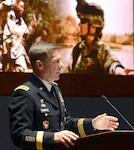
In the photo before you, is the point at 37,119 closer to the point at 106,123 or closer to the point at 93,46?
the point at 106,123

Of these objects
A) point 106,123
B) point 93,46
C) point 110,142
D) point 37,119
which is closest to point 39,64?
point 37,119

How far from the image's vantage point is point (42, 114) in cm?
161

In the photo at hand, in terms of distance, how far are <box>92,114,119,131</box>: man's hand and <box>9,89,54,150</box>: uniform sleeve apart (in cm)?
23

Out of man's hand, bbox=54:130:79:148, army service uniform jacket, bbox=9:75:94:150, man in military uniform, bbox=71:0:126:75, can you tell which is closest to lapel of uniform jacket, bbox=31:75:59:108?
army service uniform jacket, bbox=9:75:94:150

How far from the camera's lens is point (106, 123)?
1581 millimetres

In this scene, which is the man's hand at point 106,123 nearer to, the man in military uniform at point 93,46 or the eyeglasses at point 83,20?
the man in military uniform at point 93,46

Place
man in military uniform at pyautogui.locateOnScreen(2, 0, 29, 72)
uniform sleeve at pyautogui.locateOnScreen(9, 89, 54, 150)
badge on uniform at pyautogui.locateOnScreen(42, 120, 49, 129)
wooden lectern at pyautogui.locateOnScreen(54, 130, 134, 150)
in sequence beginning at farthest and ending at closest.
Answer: man in military uniform at pyautogui.locateOnScreen(2, 0, 29, 72), badge on uniform at pyautogui.locateOnScreen(42, 120, 49, 129), uniform sleeve at pyautogui.locateOnScreen(9, 89, 54, 150), wooden lectern at pyautogui.locateOnScreen(54, 130, 134, 150)

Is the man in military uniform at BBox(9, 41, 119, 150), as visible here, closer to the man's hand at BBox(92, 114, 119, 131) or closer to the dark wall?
the man's hand at BBox(92, 114, 119, 131)

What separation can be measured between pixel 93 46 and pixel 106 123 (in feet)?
3.47

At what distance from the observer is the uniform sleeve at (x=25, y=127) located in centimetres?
147

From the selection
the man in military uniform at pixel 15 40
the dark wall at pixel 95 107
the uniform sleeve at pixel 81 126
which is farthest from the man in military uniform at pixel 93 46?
the uniform sleeve at pixel 81 126

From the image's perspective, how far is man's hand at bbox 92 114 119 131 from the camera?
5.13ft

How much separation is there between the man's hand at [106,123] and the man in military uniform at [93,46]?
3.08ft

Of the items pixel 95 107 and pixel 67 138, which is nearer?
pixel 67 138
